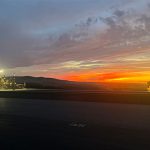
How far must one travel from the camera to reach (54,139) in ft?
72.7

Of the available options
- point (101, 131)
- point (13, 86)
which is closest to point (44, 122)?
point (101, 131)

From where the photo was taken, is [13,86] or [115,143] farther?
[13,86]

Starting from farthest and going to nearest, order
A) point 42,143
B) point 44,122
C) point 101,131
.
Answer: point 44,122 → point 101,131 → point 42,143

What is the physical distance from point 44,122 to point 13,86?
124091 millimetres

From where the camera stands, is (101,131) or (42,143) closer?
(42,143)

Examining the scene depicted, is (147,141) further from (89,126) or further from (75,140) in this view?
(89,126)

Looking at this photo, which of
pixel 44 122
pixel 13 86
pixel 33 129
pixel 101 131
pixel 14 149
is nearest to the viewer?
pixel 14 149

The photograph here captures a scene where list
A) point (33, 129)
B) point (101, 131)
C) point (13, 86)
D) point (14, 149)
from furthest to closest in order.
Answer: point (13, 86), point (33, 129), point (101, 131), point (14, 149)

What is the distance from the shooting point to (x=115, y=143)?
65.7 feet

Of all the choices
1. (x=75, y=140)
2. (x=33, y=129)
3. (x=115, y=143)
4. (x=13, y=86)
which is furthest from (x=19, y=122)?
(x=13, y=86)

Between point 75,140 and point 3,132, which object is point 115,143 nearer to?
point 75,140

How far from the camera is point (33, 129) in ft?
87.6

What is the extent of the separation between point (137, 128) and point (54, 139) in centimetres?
570

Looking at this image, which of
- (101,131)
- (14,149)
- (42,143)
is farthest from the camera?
(101,131)
